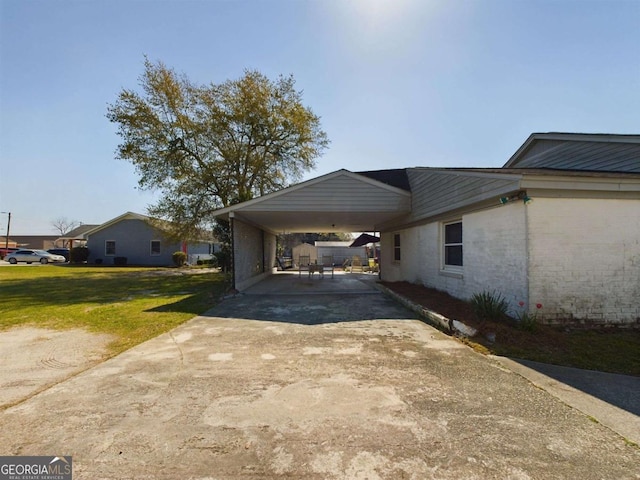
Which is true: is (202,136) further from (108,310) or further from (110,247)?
(110,247)

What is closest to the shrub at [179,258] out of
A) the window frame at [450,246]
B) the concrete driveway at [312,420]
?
the window frame at [450,246]

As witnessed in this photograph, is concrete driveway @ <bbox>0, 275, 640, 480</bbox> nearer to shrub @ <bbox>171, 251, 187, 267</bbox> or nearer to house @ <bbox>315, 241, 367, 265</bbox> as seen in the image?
shrub @ <bbox>171, 251, 187, 267</bbox>

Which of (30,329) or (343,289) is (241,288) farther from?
(30,329)

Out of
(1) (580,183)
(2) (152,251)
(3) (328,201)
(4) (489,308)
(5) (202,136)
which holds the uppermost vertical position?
(5) (202,136)

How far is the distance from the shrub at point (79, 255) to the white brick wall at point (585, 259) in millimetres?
34670

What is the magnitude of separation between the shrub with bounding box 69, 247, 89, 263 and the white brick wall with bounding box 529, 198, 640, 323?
34.7 meters

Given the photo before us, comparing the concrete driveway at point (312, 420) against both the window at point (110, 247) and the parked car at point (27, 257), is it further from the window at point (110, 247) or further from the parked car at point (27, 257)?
the parked car at point (27, 257)

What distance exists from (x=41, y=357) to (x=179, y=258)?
2436 cm

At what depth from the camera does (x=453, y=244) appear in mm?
8492


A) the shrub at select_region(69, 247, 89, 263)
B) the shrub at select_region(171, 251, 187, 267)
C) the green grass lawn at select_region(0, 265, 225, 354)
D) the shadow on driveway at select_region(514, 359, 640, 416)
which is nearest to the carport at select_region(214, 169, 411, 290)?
the green grass lawn at select_region(0, 265, 225, 354)

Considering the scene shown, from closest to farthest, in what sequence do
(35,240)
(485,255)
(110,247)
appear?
(485,255), (110,247), (35,240)

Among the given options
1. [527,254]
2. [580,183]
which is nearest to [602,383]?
[527,254]

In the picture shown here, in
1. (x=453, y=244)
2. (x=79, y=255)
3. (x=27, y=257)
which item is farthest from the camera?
(x=27, y=257)

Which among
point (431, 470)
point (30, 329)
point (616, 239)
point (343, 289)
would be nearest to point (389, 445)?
point (431, 470)
